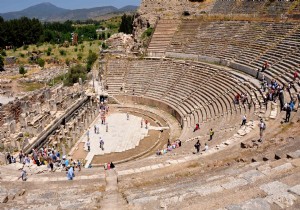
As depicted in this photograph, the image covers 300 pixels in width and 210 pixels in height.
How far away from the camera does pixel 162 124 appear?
26484 millimetres

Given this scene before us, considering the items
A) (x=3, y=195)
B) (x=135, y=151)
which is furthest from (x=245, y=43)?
(x=3, y=195)

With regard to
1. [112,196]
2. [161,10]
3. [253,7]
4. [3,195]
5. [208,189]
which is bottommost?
[3,195]

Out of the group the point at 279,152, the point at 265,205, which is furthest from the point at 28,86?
the point at 265,205

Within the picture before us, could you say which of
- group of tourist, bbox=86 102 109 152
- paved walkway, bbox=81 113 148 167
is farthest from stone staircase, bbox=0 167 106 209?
group of tourist, bbox=86 102 109 152

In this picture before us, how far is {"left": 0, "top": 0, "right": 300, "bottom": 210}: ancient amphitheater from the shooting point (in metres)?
8.60

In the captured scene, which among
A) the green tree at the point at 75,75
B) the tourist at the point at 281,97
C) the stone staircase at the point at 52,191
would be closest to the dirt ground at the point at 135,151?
the stone staircase at the point at 52,191

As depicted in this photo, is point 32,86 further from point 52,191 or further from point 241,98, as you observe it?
point 52,191

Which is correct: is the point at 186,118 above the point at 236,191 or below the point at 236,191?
below

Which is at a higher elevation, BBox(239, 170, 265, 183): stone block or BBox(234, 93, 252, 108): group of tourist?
BBox(239, 170, 265, 183): stone block

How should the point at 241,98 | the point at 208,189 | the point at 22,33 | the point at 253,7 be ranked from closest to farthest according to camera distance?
the point at 208,189
the point at 241,98
the point at 253,7
the point at 22,33

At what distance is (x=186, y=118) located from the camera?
982 inches

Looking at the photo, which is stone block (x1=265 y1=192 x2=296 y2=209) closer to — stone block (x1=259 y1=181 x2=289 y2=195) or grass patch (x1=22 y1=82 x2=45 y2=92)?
stone block (x1=259 y1=181 x2=289 y2=195)

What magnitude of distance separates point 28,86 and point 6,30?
4021 cm

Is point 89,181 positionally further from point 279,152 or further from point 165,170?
point 279,152
